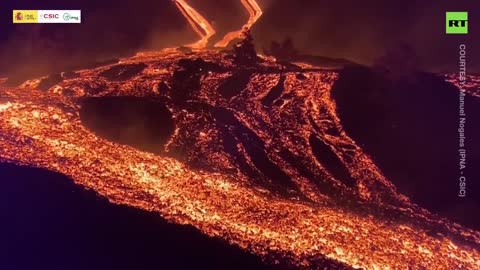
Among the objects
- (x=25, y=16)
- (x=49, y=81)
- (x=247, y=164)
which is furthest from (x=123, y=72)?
(x=247, y=164)

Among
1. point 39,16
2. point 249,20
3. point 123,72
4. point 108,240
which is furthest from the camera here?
point 249,20

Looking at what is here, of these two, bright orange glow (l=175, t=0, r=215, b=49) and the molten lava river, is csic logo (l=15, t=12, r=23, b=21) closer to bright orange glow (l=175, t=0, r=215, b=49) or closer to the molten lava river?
the molten lava river

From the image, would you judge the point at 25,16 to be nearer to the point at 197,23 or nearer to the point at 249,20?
the point at 197,23

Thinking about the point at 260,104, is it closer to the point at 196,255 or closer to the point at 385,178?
the point at 385,178

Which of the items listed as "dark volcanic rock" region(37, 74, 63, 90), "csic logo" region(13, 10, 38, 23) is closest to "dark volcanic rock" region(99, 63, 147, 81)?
"dark volcanic rock" region(37, 74, 63, 90)

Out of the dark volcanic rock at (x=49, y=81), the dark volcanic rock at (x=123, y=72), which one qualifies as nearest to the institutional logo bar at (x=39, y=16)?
the dark volcanic rock at (x=49, y=81)

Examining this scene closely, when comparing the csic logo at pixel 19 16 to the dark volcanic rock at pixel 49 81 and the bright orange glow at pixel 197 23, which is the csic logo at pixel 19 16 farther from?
the bright orange glow at pixel 197 23
